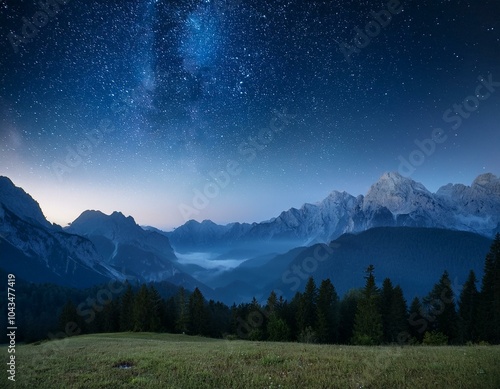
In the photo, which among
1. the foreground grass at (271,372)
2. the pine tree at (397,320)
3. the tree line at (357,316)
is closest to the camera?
the foreground grass at (271,372)

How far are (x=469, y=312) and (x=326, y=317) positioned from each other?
28.9 m

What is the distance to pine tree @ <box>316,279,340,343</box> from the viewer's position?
60.5 m

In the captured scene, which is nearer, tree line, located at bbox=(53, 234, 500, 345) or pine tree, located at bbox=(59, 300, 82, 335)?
tree line, located at bbox=(53, 234, 500, 345)

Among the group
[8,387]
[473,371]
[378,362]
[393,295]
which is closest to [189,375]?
[8,387]

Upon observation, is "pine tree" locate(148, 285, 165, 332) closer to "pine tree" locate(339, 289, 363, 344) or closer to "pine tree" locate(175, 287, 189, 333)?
"pine tree" locate(175, 287, 189, 333)

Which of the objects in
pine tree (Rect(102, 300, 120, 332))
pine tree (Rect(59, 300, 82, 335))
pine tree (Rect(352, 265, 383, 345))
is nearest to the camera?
pine tree (Rect(352, 265, 383, 345))

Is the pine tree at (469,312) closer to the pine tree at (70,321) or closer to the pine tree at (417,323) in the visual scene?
the pine tree at (417,323)

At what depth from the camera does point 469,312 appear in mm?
59188

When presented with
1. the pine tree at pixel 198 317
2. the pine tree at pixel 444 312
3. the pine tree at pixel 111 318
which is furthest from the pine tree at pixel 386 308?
the pine tree at pixel 111 318

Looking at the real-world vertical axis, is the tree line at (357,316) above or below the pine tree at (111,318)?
above

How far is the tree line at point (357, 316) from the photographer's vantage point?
5428 centimetres

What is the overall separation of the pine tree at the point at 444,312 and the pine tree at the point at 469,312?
1.56 m

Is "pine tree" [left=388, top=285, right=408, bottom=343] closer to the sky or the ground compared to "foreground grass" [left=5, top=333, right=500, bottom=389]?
closer to the ground

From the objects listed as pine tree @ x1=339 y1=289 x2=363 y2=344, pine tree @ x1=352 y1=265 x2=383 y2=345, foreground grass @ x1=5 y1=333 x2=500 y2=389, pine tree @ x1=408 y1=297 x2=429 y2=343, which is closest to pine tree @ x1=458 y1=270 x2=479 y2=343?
pine tree @ x1=408 y1=297 x2=429 y2=343
